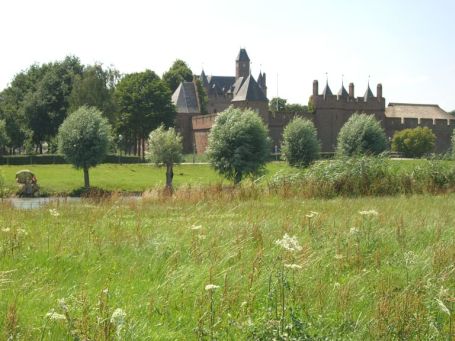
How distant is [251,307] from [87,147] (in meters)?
33.8

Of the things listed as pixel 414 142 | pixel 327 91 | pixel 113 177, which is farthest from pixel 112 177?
pixel 327 91

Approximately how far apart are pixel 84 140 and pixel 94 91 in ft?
62.0

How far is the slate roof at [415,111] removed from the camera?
85.4m

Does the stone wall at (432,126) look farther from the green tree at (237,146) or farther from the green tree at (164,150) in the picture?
the green tree at (237,146)

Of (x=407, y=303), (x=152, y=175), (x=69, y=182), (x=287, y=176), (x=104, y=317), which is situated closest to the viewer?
(x=104, y=317)

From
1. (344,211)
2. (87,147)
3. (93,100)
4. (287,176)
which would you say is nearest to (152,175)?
(87,147)

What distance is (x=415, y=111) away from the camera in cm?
8650

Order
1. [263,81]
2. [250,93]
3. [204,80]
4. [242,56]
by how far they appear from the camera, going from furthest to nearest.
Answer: [263,81] → [242,56] → [204,80] → [250,93]

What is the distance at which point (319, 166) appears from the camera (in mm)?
18250

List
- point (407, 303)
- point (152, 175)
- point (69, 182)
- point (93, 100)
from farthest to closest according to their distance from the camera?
point (93, 100)
point (152, 175)
point (69, 182)
point (407, 303)

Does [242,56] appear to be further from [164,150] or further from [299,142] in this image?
[164,150]

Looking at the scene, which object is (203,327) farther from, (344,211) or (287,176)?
(287,176)

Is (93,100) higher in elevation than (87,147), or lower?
higher

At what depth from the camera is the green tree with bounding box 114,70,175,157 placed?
60.0 metres
